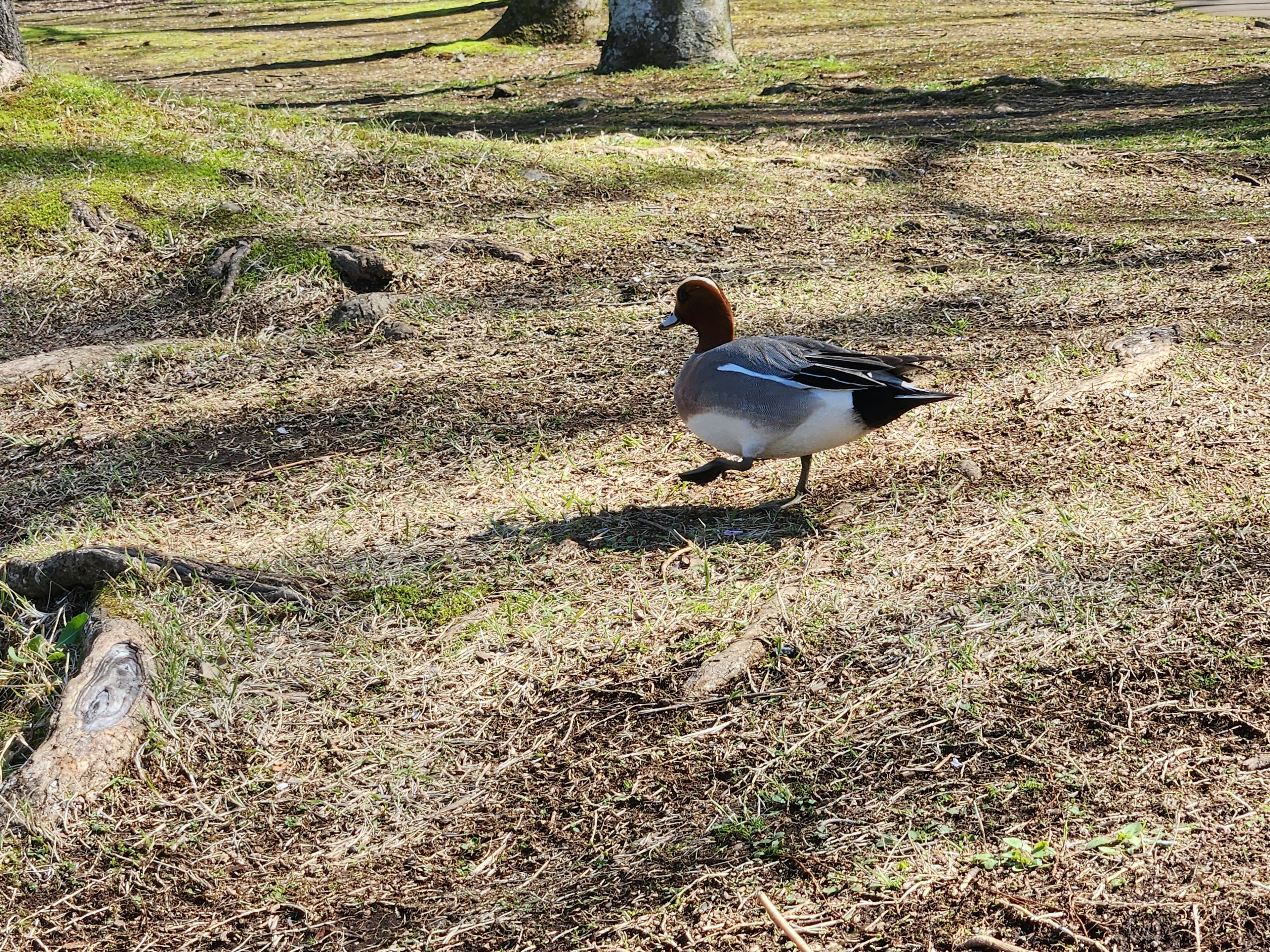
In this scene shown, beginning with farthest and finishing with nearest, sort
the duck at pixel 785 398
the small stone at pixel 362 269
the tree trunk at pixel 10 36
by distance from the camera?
the tree trunk at pixel 10 36, the small stone at pixel 362 269, the duck at pixel 785 398

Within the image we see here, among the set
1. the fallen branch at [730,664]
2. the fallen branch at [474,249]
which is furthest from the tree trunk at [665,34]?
the fallen branch at [730,664]

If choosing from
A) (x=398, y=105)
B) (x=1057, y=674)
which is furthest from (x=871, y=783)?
(x=398, y=105)

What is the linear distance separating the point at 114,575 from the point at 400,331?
247cm

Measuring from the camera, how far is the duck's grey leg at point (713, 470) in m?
3.83

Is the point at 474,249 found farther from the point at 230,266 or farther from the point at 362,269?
the point at 230,266

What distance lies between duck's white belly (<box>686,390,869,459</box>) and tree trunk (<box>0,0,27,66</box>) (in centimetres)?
574

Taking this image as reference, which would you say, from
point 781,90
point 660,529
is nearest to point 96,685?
point 660,529

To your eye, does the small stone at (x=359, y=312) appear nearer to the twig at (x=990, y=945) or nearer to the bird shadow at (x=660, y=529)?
the bird shadow at (x=660, y=529)

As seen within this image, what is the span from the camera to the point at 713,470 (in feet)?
12.7

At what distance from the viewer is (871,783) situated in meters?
2.63

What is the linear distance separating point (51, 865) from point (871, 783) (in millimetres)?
1882

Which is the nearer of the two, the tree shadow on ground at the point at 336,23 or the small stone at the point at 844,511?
the small stone at the point at 844,511

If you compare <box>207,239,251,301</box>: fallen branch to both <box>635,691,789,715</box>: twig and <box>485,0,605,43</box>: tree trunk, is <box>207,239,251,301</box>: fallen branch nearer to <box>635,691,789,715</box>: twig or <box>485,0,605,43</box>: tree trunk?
<box>635,691,789,715</box>: twig

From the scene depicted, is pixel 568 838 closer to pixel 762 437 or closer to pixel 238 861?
pixel 238 861
